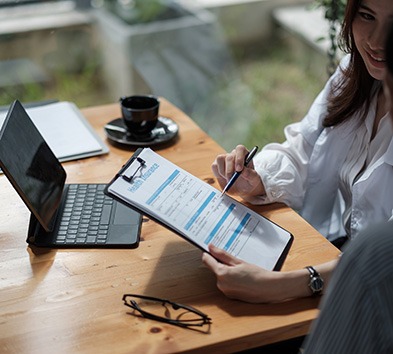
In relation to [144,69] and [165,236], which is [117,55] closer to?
[144,69]

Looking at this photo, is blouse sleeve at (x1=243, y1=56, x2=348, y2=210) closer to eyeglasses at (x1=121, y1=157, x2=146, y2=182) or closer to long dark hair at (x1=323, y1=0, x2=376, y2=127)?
long dark hair at (x1=323, y1=0, x2=376, y2=127)

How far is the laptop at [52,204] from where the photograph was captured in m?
1.30

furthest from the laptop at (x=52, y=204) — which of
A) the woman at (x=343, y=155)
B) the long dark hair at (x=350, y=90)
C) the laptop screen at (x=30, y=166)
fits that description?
the long dark hair at (x=350, y=90)

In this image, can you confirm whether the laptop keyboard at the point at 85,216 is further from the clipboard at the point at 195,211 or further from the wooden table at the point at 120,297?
the clipboard at the point at 195,211

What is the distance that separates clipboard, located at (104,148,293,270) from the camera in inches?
47.9

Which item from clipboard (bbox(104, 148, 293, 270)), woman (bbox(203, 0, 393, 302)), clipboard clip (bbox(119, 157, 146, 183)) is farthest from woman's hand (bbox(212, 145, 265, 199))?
clipboard clip (bbox(119, 157, 146, 183))

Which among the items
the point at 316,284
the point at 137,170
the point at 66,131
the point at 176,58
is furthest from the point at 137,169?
the point at 176,58

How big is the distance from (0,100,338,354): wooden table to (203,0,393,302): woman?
11cm

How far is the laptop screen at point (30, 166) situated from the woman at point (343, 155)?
34cm

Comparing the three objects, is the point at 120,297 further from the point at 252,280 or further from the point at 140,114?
the point at 140,114

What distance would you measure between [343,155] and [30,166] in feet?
2.40

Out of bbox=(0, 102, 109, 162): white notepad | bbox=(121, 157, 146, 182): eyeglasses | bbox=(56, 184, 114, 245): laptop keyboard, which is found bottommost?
bbox=(0, 102, 109, 162): white notepad

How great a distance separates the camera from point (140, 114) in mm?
1706

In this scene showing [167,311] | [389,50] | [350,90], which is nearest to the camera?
[389,50]
